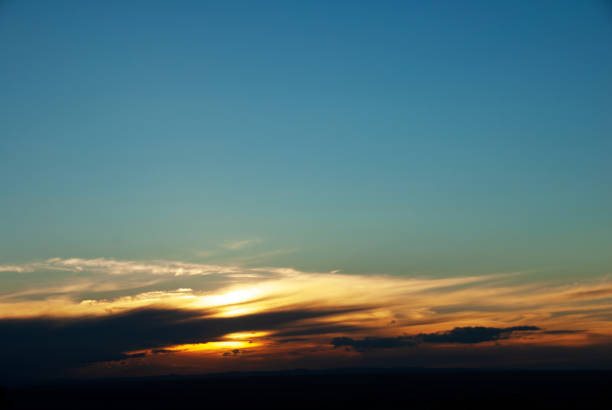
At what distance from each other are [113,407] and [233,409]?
5146 cm

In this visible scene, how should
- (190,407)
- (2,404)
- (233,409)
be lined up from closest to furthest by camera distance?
(2,404), (233,409), (190,407)

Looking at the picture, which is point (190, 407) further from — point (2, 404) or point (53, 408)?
point (2, 404)

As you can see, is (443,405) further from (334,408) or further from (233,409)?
(233,409)

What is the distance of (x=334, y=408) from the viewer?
152750 mm

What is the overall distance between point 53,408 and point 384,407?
116m

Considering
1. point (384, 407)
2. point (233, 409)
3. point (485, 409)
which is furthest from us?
point (233, 409)

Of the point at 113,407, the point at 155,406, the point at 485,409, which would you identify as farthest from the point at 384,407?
the point at 113,407

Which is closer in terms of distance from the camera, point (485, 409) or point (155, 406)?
point (485, 409)

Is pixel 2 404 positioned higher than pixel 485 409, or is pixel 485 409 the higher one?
pixel 2 404

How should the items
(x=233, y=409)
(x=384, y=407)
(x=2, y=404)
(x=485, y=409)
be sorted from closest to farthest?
(x=2, y=404) < (x=485, y=409) < (x=384, y=407) < (x=233, y=409)

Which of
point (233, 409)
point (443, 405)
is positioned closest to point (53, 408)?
point (233, 409)

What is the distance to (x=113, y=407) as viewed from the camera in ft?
595

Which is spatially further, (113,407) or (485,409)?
(113,407)

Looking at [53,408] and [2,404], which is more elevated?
[2,404]
